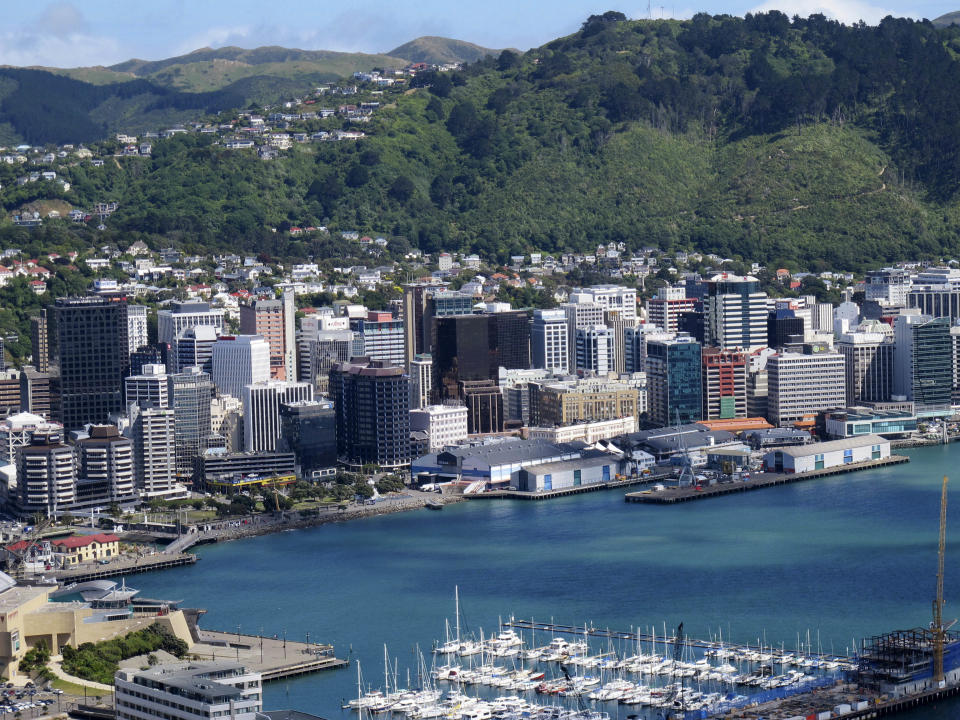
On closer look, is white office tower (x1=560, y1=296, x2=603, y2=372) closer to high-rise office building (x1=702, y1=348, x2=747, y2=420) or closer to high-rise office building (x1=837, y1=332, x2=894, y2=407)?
high-rise office building (x1=702, y1=348, x2=747, y2=420)

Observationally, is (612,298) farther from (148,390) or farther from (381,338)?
(148,390)

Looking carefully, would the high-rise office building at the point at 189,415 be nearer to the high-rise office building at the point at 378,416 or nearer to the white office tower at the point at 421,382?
the high-rise office building at the point at 378,416

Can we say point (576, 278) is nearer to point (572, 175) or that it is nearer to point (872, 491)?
point (572, 175)

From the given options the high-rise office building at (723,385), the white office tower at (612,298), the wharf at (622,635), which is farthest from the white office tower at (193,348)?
the wharf at (622,635)

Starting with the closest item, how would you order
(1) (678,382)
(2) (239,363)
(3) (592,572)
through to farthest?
(3) (592,572)
(2) (239,363)
(1) (678,382)

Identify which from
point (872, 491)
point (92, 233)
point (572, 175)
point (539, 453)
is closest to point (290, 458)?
point (539, 453)

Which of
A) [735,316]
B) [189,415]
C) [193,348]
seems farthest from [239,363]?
[735,316]
